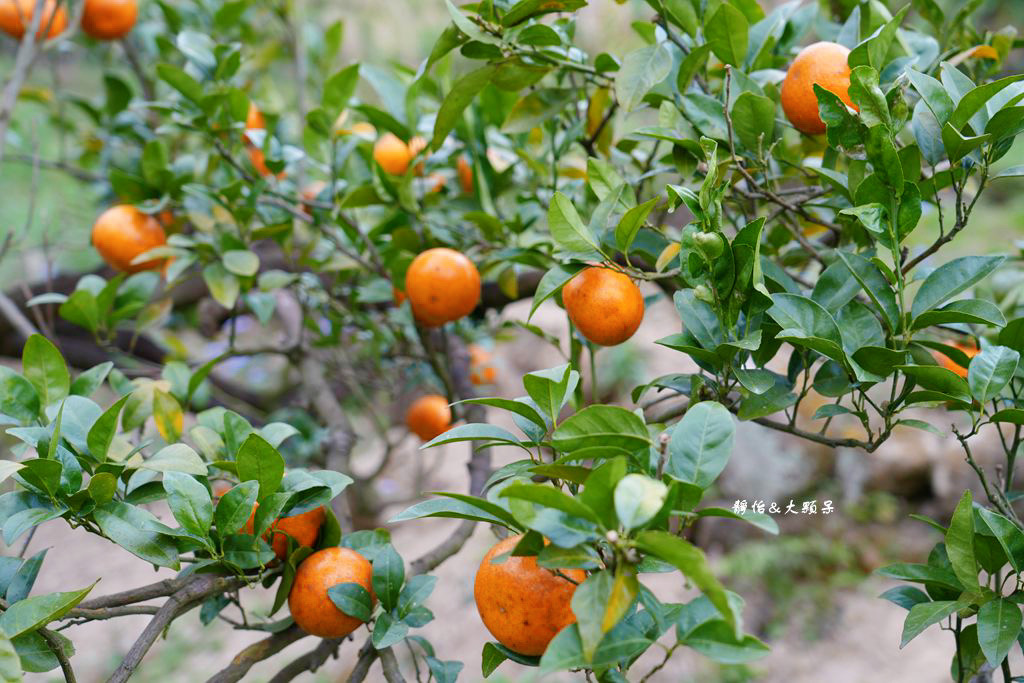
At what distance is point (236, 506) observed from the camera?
1.79ft

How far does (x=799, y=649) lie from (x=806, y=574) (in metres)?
0.26

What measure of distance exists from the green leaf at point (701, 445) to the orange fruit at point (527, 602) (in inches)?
3.7

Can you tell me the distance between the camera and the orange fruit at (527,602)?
45cm

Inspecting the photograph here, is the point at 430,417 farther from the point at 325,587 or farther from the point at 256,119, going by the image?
the point at 325,587

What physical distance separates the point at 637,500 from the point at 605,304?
0.24 metres

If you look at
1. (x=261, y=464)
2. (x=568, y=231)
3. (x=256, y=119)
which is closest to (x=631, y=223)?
(x=568, y=231)

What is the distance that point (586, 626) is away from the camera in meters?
0.37

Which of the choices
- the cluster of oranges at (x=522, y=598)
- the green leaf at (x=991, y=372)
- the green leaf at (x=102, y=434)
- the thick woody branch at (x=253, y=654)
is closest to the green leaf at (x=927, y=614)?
the green leaf at (x=991, y=372)

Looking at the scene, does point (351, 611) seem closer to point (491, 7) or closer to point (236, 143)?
point (491, 7)

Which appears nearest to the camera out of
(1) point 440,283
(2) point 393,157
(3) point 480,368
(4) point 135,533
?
(4) point 135,533

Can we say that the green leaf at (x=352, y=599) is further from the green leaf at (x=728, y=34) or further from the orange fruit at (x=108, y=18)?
the orange fruit at (x=108, y=18)

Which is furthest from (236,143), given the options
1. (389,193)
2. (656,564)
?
(656,564)

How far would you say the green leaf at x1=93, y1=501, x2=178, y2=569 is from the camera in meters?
0.53

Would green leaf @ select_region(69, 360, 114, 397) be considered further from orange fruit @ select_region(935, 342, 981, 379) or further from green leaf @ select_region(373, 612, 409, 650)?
orange fruit @ select_region(935, 342, 981, 379)
